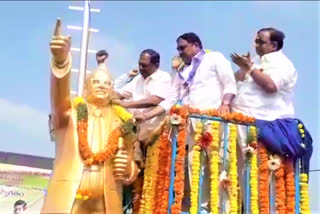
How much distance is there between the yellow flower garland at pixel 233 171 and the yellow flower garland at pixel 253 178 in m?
0.14

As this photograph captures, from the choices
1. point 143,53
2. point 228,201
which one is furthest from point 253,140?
point 143,53

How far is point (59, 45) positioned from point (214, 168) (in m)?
1.70

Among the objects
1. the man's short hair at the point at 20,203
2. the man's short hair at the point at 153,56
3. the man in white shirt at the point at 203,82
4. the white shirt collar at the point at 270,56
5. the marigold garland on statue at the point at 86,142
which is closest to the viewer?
the marigold garland on statue at the point at 86,142

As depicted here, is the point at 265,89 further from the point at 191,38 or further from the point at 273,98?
the point at 191,38

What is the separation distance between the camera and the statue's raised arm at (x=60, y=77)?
399 cm

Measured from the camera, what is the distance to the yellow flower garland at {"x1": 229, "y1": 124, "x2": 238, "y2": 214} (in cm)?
465

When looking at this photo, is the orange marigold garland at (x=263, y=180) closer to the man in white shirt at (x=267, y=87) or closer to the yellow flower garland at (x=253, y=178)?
the yellow flower garland at (x=253, y=178)

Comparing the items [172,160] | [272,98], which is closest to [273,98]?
[272,98]

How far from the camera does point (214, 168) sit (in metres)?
4.64

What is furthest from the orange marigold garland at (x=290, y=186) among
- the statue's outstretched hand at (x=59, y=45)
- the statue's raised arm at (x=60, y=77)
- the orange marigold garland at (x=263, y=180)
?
the statue's outstretched hand at (x=59, y=45)

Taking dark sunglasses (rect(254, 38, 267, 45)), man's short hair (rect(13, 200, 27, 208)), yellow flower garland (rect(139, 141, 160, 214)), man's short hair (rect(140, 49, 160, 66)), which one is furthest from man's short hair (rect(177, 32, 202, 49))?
man's short hair (rect(13, 200, 27, 208))

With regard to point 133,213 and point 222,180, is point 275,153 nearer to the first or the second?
point 222,180

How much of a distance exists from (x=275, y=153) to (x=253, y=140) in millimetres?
230

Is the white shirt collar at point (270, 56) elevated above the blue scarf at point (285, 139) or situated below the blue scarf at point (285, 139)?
above
